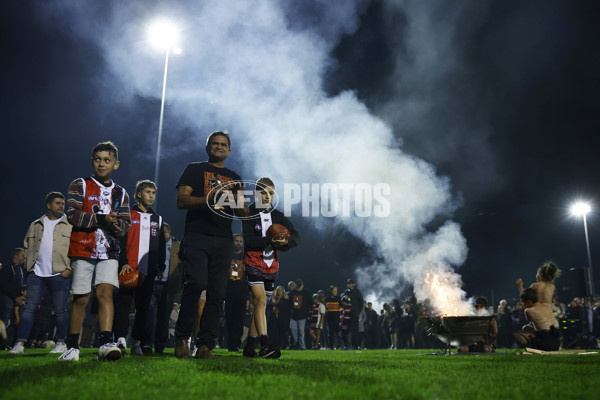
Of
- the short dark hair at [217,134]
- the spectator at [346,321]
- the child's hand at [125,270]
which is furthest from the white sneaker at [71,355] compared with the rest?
the spectator at [346,321]

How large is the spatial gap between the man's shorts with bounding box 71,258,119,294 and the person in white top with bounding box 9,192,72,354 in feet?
7.15

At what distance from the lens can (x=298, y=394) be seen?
7.94 feet

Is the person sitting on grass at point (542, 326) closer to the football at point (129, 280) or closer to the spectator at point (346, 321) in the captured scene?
the football at point (129, 280)

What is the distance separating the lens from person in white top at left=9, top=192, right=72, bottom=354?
22.5ft

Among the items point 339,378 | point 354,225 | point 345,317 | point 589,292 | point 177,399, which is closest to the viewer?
point 177,399

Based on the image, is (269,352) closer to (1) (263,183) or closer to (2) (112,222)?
(1) (263,183)

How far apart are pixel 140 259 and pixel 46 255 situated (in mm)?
1723

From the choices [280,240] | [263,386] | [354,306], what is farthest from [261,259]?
[354,306]

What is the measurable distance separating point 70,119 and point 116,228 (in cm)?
3716

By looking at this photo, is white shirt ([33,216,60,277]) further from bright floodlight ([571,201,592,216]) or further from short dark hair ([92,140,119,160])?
bright floodlight ([571,201,592,216])

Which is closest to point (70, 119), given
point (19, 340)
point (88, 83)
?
point (88, 83)

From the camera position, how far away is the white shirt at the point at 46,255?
273 inches

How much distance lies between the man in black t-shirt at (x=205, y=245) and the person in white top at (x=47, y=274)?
2755 mm

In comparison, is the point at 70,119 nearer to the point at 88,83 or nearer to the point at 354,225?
the point at 88,83
